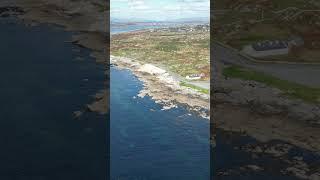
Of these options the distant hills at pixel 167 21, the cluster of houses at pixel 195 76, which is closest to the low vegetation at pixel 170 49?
the cluster of houses at pixel 195 76

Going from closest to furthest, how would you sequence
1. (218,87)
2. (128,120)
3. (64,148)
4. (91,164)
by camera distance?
(91,164) < (64,148) < (128,120) < (218,87)

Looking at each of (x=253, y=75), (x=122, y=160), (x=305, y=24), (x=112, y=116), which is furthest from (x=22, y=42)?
(x=305, y=24)

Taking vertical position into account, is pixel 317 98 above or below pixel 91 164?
above

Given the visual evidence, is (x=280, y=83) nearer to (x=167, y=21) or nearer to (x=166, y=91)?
(x=166, y=91)

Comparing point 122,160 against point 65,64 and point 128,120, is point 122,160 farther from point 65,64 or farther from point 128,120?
point 65,64

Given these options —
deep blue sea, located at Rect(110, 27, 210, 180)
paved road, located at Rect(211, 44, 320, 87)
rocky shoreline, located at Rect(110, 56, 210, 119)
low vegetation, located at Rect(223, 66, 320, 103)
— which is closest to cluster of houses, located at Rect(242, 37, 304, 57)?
paved road, located at Rect(211, 44, 320, 87)

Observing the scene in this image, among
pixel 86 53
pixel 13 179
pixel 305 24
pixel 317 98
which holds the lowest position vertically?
pixel 13 179

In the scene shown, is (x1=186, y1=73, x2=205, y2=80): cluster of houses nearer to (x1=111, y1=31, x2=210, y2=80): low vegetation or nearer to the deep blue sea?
(x1=111, y1=31, x2=210, y2=80): low vegetation

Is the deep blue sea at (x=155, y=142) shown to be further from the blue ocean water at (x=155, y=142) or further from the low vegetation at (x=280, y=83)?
the low vegetation at (x=280, y=83)
